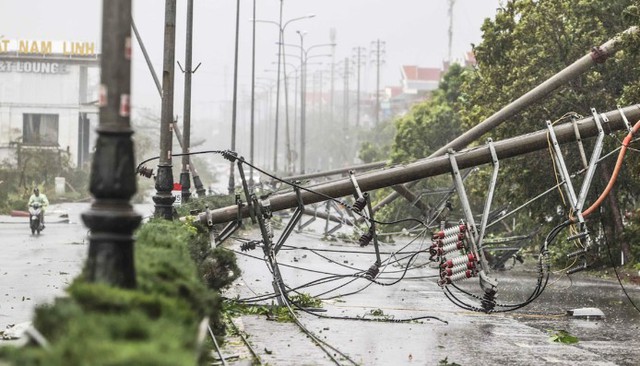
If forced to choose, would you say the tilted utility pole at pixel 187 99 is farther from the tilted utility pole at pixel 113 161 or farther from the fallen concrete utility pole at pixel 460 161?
the tilted utility pole at pixel 113 161

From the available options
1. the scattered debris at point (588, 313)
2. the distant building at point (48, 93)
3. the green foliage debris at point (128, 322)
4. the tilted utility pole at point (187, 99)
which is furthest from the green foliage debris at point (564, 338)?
the distant building at point (48, 93)

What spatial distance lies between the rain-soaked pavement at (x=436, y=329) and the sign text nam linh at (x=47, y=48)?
82898 mm

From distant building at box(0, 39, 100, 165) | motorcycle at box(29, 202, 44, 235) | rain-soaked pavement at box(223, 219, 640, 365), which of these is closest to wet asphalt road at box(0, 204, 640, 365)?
rain-soaked pavement at box(223, 219, 640, 365)

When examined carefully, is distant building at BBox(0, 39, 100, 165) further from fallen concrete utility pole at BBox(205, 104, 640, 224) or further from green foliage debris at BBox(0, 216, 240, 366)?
green foliage debris at BBox(0, 216, 240, 366)

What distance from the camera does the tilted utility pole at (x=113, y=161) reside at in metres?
9.52

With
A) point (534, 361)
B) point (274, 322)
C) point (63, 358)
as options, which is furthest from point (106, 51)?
point (274, 322)

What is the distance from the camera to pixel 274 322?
21906 mm

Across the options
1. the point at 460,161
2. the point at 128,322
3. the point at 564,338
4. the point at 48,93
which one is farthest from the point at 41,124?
A: the point at 128,322

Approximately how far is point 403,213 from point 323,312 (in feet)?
102

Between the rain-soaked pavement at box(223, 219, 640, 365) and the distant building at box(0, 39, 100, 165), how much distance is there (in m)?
71.5

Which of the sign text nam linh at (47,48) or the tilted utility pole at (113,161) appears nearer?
the tilted utility pole at (113,161)

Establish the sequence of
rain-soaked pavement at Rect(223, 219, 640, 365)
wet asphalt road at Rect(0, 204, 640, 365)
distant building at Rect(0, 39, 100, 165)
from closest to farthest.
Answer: rain-soaked pavement at Rect(223, 219, 640, 365) < wet asphalt road at Rect(0, 204, 640, 365) < distant building at Rect(0, 39, 100, 165)

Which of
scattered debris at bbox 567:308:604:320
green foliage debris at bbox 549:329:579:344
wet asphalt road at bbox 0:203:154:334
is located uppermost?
green foliage debris at bbox 549:329:579:344

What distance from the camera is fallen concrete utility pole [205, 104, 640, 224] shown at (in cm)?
2311
